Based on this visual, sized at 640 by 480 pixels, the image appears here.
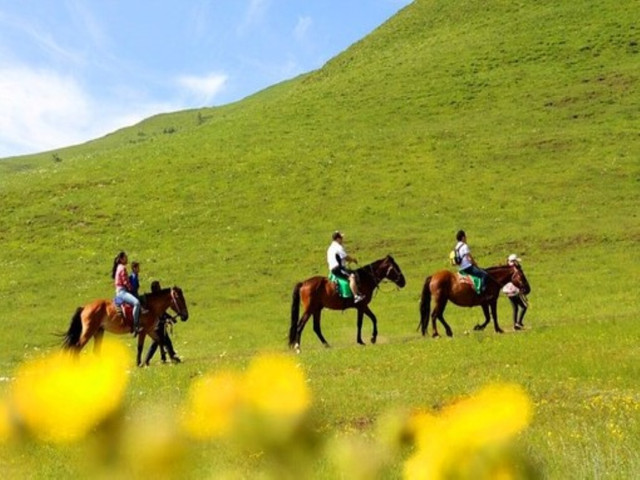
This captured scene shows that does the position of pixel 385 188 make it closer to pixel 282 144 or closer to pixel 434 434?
pixel 282 144

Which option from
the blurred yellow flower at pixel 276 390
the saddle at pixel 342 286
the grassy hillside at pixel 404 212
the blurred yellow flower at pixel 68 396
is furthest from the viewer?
the saddle at pixel 342 286

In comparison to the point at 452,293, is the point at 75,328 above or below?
above

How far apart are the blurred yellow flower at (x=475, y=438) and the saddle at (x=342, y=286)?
17850 millimetres

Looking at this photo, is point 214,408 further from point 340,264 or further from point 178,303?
point 340,264

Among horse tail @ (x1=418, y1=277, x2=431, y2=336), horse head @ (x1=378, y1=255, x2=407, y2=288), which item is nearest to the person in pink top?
horse head @ (x1=378, y1=255, x2=407, y2=288)

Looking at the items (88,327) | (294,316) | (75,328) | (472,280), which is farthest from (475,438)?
(472,280)

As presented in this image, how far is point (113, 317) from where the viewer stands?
55.7 ft

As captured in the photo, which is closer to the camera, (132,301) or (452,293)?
(132,301)

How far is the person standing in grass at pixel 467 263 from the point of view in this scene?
1911cm

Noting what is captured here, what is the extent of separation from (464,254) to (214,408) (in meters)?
18.7

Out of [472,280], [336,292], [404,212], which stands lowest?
[472,280]

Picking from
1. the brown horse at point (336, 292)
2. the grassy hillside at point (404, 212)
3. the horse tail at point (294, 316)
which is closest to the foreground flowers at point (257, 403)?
the grassy hillside at point (404, 212)

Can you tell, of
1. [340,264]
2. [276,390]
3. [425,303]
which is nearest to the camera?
[276,390]

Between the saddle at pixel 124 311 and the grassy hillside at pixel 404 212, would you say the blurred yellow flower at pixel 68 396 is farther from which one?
the saddle at pixel 124 311
